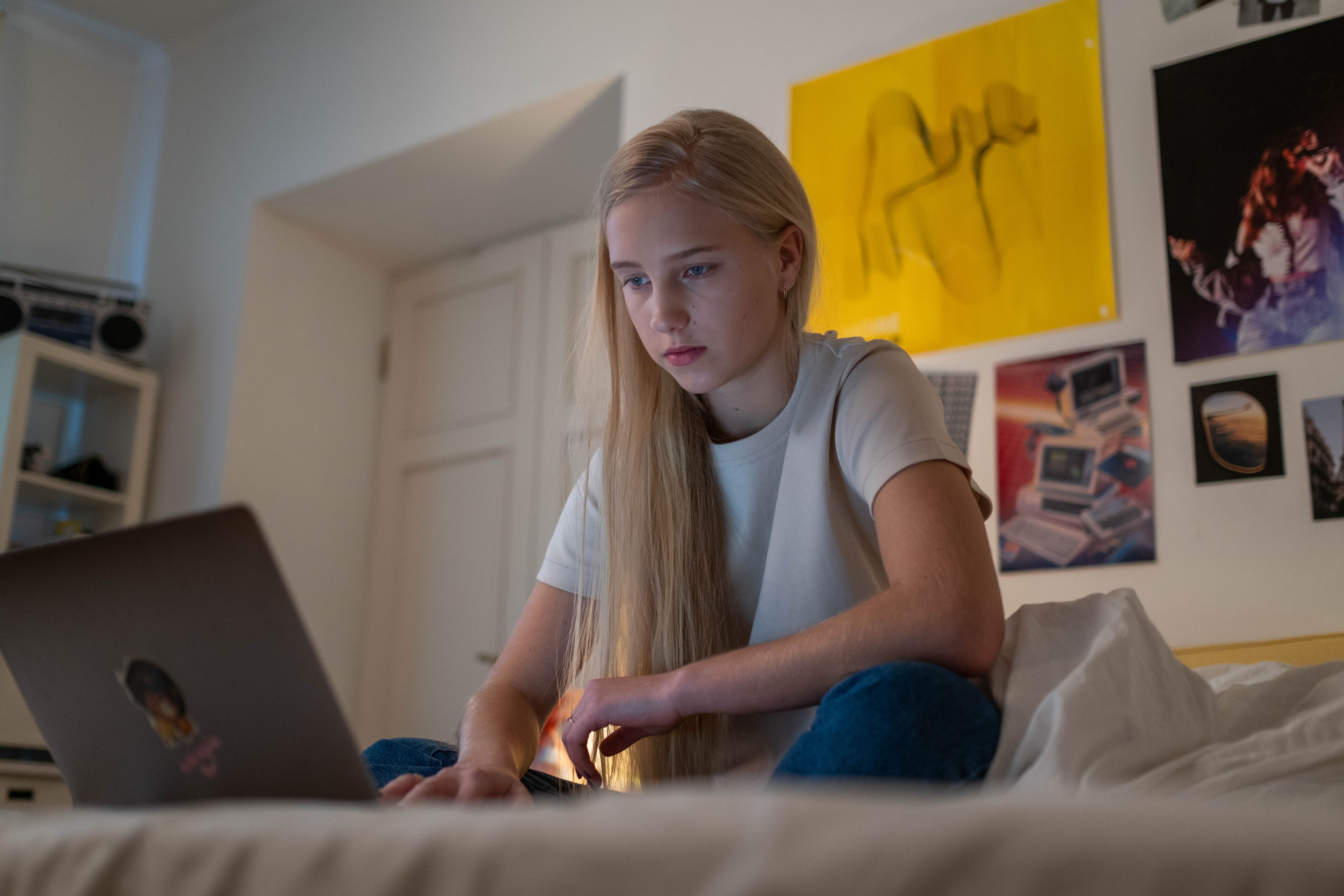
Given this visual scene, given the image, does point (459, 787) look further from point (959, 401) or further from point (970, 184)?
point (970, 184)

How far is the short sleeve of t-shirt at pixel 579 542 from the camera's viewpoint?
1.35 m

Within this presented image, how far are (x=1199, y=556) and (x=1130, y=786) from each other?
113 cm

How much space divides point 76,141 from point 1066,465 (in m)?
3.16

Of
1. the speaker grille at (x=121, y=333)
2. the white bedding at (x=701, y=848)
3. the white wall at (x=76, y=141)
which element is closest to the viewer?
the white bedding at (x=701, y=848)

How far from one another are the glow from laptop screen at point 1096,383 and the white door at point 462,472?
1.37 m

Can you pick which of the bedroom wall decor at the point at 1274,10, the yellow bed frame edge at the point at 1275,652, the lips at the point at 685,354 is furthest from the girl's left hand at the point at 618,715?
the bedroom wall decor at the point at 1274,10

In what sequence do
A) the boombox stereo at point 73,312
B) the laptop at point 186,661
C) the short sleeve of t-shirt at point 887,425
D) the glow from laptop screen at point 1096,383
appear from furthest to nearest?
the boombox stereo at point 73,312 → the glow from laptop screen at point 1096,383 → the short sleeve of t-shirt at point 887,425 → the laptop at point 186,661

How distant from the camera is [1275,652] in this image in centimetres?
158

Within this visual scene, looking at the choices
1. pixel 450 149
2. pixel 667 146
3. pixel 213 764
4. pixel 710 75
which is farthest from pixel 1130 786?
pixel 450 149

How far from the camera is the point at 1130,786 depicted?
0.77 meters

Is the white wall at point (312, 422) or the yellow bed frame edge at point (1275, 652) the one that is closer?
the yellow bed frame edge at point (1275, 652)

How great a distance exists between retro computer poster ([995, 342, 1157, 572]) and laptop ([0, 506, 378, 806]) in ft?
5.05

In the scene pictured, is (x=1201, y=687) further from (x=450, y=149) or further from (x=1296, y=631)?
(x=450, y=149)

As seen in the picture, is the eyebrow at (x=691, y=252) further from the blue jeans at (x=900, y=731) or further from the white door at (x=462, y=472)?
the white door at (x=462, y=472)
